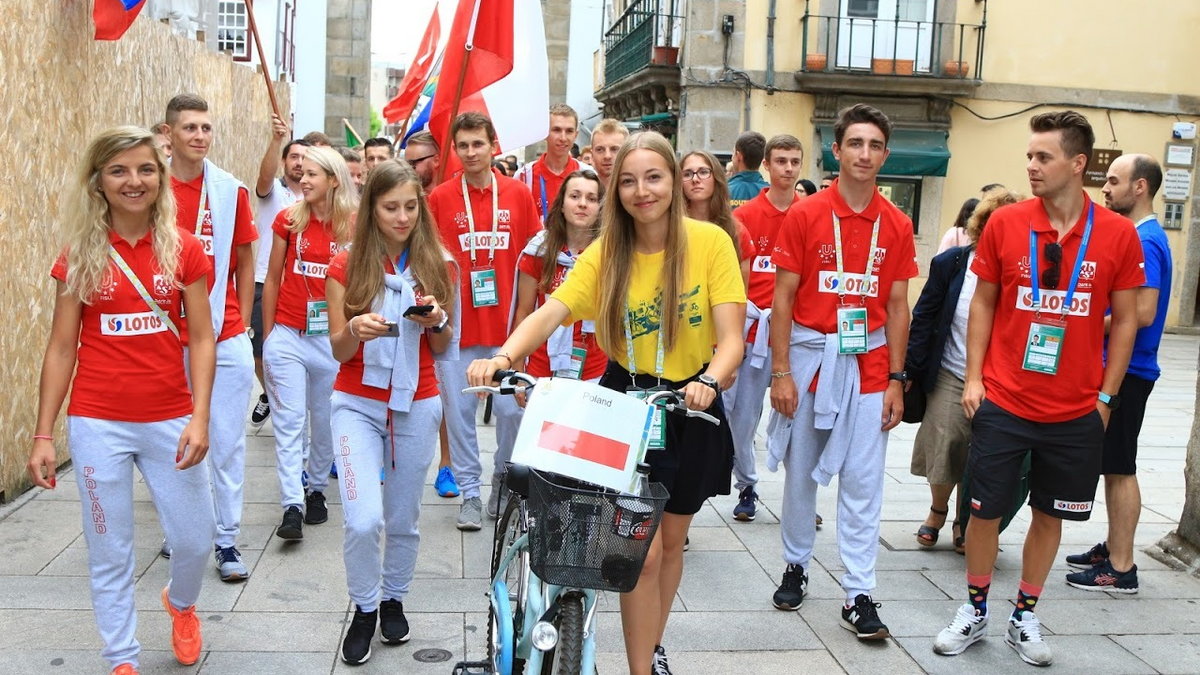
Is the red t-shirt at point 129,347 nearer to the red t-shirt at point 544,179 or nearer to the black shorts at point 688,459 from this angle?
the black shorts at point 688,459

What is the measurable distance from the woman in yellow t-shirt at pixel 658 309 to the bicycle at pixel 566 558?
46cm

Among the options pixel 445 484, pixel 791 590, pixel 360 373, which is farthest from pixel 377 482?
pixel 445 484

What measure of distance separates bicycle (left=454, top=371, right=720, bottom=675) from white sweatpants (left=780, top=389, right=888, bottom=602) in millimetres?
1807

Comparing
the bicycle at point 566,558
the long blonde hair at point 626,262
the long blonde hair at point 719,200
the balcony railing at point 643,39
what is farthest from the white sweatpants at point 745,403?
the balcony railing at point 643,39

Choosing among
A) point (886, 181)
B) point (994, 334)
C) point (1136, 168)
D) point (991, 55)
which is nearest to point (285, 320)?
point (994, 334)

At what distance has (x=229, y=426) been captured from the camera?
17.0 feet

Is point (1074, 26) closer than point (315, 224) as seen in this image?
No

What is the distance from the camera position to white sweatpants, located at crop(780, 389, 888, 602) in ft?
16.4

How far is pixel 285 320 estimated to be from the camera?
609cm

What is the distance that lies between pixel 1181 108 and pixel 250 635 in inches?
801

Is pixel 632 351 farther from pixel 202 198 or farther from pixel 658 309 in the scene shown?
pixel 202 198

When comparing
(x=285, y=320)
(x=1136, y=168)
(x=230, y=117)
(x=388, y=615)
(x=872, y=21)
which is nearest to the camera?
(x=388, y=615)

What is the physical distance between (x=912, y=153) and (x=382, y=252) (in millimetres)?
16775

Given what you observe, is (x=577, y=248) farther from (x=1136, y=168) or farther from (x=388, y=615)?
(x=1136, y=168)
